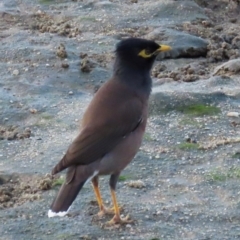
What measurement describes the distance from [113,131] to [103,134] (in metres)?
0.09

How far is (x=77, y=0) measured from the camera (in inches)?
479

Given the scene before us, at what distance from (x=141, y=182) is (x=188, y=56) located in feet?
11.9

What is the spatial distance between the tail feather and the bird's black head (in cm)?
123

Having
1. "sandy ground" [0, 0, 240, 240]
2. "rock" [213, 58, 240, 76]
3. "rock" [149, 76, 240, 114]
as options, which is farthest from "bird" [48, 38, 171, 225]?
"rock" [213, 58, 240, 76]

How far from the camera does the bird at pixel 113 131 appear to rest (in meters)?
6.05

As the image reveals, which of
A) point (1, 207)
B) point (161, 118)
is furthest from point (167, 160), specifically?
point (1, 207)

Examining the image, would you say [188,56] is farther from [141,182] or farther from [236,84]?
[141,182]

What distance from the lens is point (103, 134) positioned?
6.27m

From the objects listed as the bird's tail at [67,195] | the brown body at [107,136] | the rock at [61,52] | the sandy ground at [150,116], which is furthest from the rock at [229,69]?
the bird's tail at [67,195]

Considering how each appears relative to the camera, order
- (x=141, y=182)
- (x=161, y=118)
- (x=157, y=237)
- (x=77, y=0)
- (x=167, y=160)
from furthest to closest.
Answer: (x=77, y=0), (x=161, y=118), (x=167, y=160), (x=141, y=182), (x=157, y=237)

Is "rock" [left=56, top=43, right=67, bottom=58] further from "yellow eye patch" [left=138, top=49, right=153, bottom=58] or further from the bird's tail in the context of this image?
the bird's tail

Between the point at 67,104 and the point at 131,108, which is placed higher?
the point at 131,108

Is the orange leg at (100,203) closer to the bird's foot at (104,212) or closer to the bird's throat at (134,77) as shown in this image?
the bird's foot at (104,212)

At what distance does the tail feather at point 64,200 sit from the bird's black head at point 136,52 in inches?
48.5
